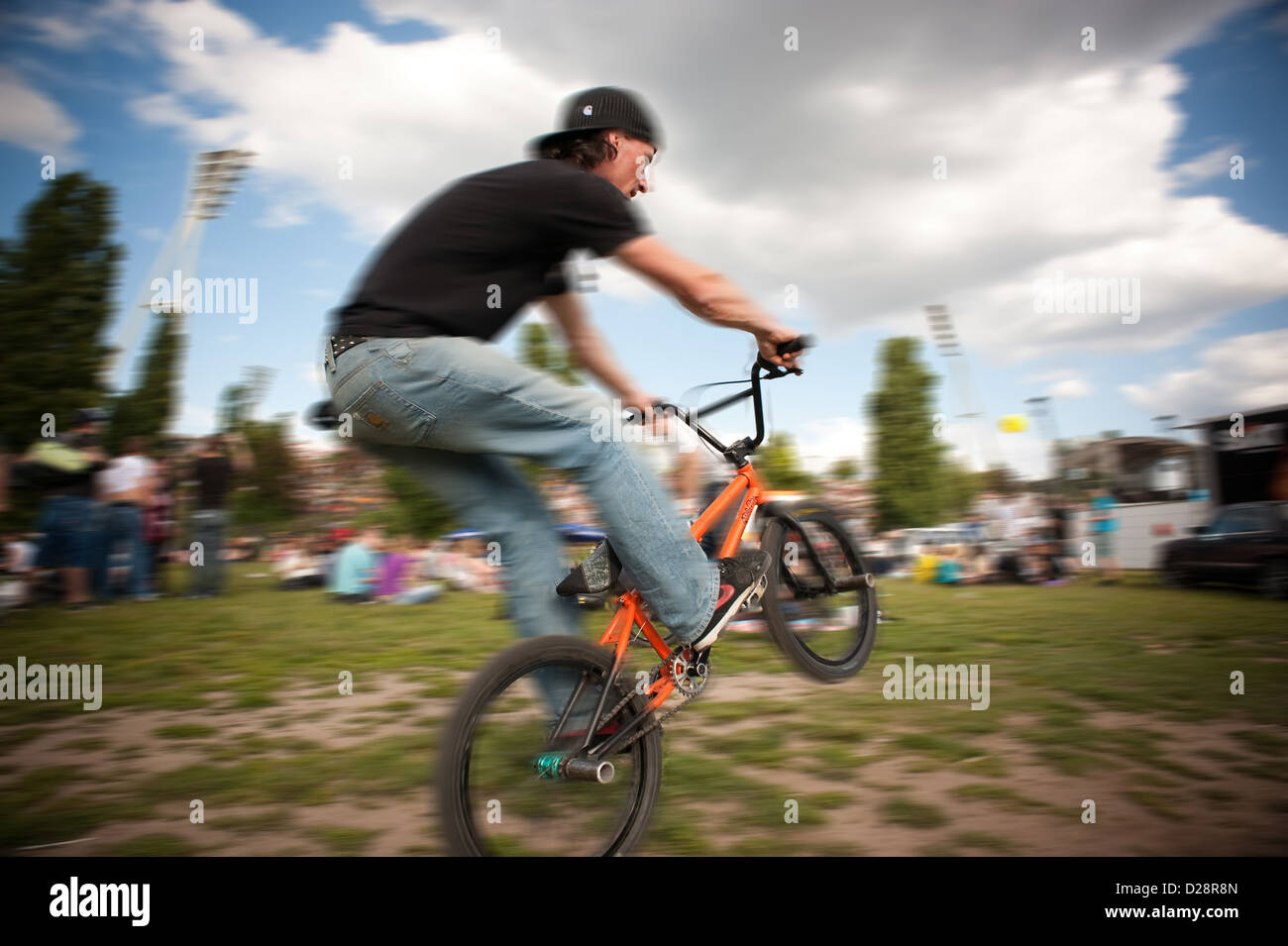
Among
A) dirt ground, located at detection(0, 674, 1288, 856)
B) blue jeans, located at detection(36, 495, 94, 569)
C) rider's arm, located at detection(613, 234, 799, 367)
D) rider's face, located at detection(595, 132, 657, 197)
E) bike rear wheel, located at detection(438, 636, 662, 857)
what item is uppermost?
rider's face, located at detection(595, 132, 657, 197)

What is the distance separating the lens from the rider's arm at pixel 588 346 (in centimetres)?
312

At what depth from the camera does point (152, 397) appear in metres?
21.1

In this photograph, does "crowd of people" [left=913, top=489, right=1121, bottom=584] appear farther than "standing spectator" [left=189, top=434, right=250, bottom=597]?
Yes

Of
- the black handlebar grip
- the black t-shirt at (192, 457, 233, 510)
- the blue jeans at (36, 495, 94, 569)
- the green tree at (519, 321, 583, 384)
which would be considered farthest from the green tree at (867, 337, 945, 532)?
the black handlebar grip

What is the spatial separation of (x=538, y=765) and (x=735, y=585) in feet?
3.19

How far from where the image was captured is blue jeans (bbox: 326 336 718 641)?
2.24 metres

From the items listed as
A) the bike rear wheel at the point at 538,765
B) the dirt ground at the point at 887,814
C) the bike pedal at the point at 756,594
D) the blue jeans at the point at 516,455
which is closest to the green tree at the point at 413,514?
the dirt ground at the point at 887,814

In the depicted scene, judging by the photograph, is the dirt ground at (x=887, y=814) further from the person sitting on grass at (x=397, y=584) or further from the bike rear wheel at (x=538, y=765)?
the person sitting on grass at (x=397, y=584)

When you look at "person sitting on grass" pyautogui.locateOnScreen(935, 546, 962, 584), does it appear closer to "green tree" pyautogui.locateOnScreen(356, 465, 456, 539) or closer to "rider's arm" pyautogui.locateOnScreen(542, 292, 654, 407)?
"rider's arm" pyautogui.locateOnScreen(542, 292, 654, 407)

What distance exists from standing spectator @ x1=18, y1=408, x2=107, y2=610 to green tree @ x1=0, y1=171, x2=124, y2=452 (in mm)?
5283

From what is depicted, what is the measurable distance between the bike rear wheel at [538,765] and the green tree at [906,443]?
39.8 m
